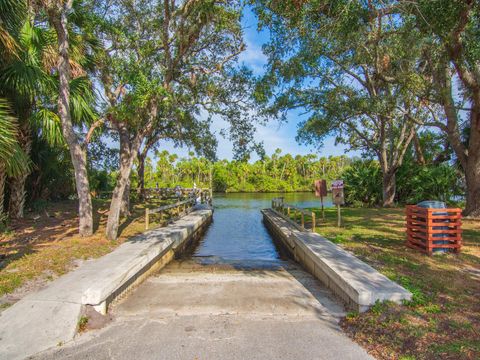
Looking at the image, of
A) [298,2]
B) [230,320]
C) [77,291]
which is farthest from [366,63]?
→ [77,291]

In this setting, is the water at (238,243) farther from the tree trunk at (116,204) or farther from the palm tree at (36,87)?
the palm tree at (36,87)

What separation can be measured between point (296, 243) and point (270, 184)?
67.0 meters

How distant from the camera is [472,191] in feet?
37.3

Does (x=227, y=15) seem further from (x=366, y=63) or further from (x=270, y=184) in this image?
(x=270, y=184)

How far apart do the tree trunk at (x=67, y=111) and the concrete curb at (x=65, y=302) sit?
7.77 ft

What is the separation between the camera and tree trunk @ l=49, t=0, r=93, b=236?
25.6 feet

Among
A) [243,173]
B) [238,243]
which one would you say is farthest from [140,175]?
[243,173]

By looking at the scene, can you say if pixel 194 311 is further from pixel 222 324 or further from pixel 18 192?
pixel 18 192

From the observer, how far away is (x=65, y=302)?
170 inches

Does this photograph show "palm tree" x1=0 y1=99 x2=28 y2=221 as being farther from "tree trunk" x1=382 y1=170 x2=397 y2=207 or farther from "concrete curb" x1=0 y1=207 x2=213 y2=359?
"tree trunk" x1=382 y1=170 x2=397 y2=207

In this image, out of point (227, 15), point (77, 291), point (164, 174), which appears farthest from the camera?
point (164, 174)

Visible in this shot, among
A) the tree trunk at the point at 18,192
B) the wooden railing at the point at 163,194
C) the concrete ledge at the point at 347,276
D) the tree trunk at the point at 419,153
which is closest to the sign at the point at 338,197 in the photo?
the concrete ledge at the point at 347,276

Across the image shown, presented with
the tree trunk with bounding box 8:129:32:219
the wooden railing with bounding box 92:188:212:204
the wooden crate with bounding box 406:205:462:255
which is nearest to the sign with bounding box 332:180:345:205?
the wooden crate with bounding box 406:205:462:255

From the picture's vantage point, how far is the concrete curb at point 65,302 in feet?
11.8
